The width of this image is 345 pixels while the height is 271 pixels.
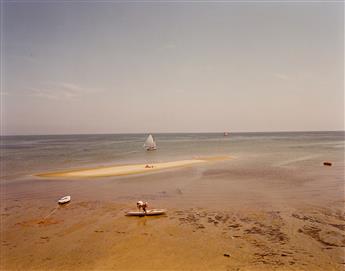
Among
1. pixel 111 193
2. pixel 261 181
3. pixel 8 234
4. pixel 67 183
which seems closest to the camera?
pixel 8 234

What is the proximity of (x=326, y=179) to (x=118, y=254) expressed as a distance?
90.7ft

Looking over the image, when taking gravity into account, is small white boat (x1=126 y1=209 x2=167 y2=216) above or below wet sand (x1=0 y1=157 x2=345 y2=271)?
above

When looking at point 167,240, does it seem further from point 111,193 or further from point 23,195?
point 23,195

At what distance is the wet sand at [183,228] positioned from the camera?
14.5 meters

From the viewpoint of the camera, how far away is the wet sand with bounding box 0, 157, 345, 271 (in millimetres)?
14484

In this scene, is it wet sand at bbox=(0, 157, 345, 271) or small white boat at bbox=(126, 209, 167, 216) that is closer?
wet sand at bbox=(0, 157, 345, 271)

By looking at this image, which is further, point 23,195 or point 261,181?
point 261,181

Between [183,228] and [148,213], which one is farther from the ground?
[148,213]

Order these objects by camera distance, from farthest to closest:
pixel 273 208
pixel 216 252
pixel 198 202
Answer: pixel 198 202 < pixel 273 208 < pixel 216 252

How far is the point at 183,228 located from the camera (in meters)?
19.1

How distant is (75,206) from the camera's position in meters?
25.6

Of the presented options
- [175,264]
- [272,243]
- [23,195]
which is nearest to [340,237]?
[272,243]

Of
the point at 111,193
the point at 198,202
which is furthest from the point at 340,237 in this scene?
the point at 111,193

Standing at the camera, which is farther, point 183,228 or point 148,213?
point 148,213
